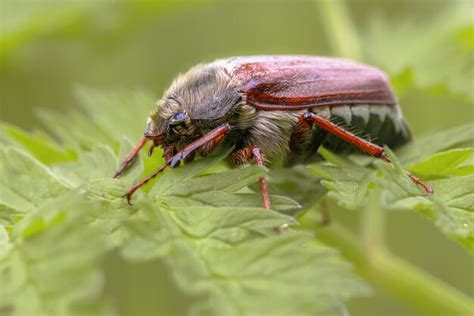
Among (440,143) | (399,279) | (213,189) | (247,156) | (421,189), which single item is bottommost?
(399,279)

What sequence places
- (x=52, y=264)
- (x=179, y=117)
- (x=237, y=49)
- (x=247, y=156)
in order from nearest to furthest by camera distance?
(x=52, y=264) → (x=247, y=156) → (x=179, y=117) → (x=237, y=49)

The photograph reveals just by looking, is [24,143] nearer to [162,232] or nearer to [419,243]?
[162,232]

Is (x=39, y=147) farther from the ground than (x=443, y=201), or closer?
farther from the ground

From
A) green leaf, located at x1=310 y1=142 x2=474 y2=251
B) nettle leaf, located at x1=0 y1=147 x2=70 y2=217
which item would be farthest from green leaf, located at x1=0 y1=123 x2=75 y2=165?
green leaf, located at x1=310 y1=142 x2=474 y2=251

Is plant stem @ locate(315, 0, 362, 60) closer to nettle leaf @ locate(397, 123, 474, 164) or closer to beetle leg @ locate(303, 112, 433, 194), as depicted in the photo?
nettle leaf @ locate(397, 123, 474, 164)

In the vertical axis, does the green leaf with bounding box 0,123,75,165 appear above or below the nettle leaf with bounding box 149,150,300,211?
above

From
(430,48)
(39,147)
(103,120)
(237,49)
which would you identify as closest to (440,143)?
(430,48)

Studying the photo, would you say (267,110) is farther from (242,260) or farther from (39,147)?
(242,260)
